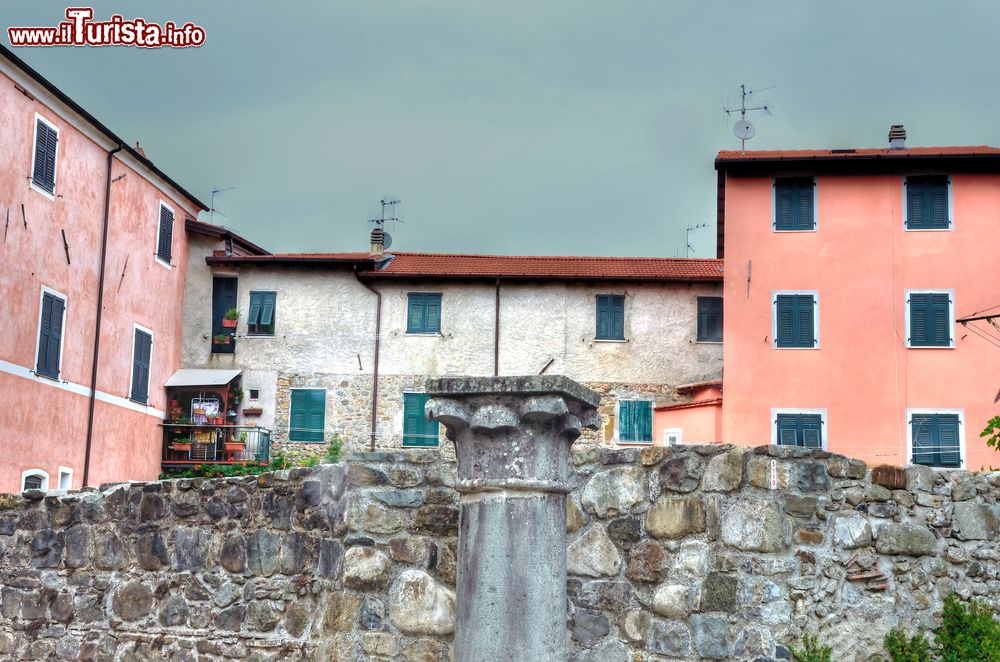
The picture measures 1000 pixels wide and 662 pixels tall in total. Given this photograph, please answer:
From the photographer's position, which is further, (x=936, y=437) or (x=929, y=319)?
(x=929, y=319)

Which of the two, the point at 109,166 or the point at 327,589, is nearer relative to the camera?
the point at 327,589

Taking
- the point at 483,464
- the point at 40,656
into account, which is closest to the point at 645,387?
the point at 40,656

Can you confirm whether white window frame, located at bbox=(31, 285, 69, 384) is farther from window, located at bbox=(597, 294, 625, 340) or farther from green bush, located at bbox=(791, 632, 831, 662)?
green bush, located at bbox=(791, 632, 831, 662)

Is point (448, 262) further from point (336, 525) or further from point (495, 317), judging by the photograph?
point (336, 525)

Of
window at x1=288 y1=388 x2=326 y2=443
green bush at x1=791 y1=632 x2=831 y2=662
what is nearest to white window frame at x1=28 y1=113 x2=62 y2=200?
window at x1=288 y1=388 x2=326 y2=443

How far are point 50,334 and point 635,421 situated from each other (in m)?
15.0

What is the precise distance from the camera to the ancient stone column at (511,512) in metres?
6.97

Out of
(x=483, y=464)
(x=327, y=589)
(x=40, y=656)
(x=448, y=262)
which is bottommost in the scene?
(x=40, y=656)

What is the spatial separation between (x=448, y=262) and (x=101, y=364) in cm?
1018

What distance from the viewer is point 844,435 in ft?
94.1

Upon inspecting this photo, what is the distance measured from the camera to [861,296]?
29.5 meters

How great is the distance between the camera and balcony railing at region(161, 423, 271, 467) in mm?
32812

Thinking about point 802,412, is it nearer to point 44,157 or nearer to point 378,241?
point 378,241

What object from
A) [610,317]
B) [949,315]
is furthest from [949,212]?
[610,317]
